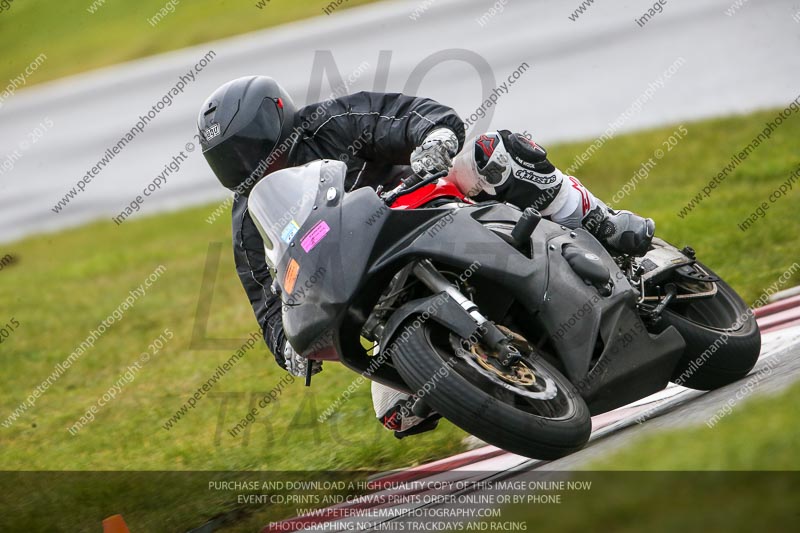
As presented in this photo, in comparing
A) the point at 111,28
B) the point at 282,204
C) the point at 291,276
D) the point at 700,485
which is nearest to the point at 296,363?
the point at 291,276

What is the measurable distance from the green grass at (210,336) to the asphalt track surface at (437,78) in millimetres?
696

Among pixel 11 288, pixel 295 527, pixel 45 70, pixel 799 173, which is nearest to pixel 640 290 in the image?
pixel 295 527

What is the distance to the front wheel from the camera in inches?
145

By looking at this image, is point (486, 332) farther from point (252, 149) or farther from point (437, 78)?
point (437, 78)

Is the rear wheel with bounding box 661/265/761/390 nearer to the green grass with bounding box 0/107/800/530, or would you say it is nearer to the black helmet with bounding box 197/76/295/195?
the green grass with bounding box 0/107/800/530

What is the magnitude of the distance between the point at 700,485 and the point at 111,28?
19864 mm

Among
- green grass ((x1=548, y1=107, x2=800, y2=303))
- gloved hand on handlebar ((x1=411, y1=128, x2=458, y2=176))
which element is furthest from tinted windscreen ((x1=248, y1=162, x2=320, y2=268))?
green grass ((x1=548, y1=107, x2=800, y2=303))

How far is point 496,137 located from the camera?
481cm

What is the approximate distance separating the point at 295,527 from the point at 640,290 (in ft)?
6.14

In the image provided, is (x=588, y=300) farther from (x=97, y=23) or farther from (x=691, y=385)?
(x=97, y=23)

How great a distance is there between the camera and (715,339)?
15.9 ft

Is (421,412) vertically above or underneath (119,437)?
above

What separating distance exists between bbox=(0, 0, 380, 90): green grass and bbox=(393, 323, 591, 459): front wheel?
1448 centimetres

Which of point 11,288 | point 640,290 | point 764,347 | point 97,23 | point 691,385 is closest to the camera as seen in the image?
point 640,290
